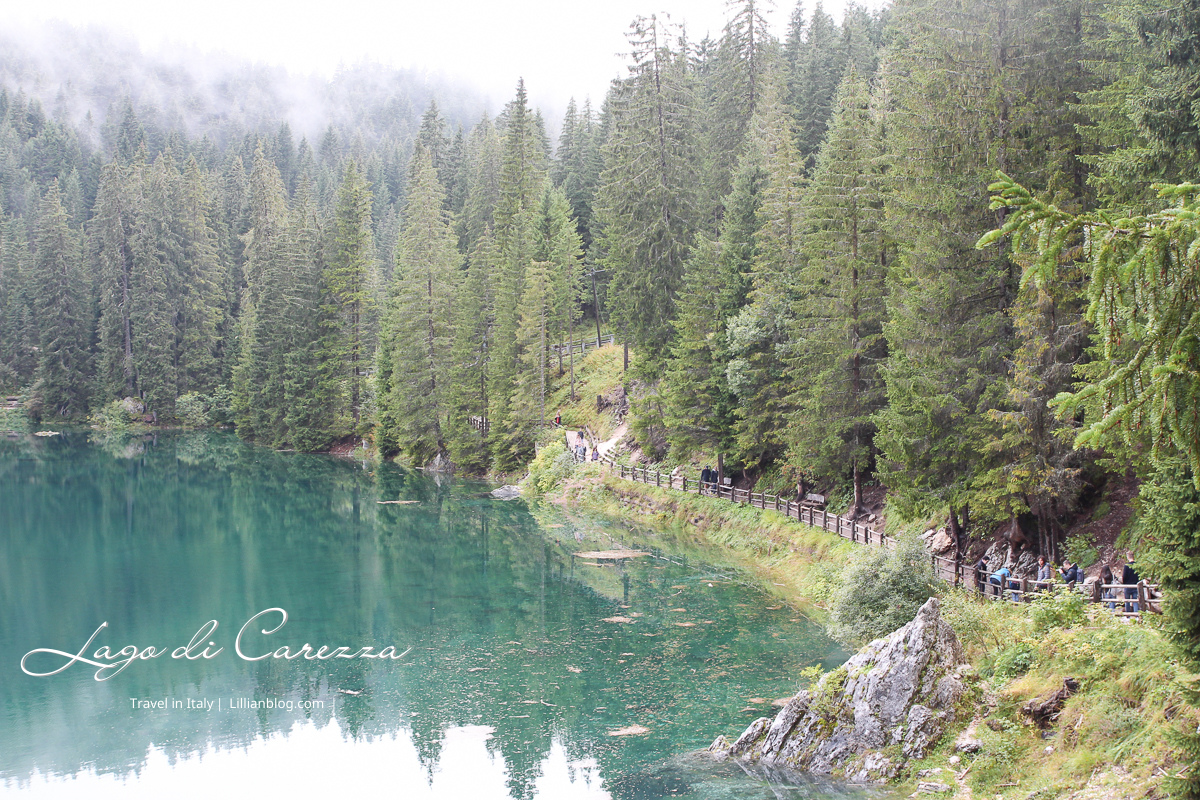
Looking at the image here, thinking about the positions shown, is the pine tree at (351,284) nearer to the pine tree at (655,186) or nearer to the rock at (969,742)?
the pine tree at (655,186)

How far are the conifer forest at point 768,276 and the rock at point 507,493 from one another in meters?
4.47

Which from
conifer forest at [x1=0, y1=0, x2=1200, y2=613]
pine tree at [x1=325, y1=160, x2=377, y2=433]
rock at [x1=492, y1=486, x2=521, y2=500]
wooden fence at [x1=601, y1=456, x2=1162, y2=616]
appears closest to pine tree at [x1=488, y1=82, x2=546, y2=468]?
conifer forest at [x1=0, y1=0, x2=1200, y2=613]

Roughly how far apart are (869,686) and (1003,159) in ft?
50.7

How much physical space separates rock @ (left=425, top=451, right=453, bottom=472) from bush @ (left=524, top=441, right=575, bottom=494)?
1018 cm

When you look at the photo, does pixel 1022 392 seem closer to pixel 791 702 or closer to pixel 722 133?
pixel 791 702

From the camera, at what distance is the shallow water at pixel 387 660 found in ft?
59.1

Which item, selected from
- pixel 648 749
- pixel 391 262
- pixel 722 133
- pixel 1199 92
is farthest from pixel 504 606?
pixel 391 262

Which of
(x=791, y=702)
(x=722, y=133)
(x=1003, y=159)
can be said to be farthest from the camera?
(x=722, y=133)

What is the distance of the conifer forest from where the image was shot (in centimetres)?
1942

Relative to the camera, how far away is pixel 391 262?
106 metres

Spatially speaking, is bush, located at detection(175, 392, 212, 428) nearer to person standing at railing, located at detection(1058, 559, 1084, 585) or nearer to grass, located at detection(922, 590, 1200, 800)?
person standing at railing, located at detection(1058, 559, 1084, 585)

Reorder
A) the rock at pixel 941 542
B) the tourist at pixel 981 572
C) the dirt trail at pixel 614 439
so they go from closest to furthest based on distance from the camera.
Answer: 1. the tourist at pixel 981 572
2. the rock at pixel 941 542
3. the dirt trail at pixel 614 439

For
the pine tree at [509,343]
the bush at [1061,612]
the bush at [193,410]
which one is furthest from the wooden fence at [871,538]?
the bush at [193,410]

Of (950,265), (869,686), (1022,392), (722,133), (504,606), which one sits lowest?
(504,606)
